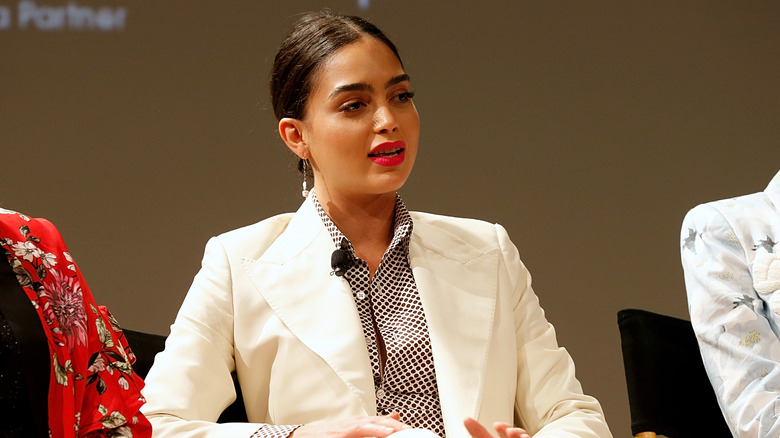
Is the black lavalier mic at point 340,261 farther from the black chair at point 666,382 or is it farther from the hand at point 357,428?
the black chair at point 666,382

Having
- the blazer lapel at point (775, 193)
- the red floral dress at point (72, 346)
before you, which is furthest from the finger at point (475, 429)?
the blazer lapel at point (775, 193)

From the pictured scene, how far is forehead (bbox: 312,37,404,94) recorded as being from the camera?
2.12 meters

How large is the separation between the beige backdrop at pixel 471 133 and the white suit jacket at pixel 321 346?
104 centimetres

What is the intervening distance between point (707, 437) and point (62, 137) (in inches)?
83.9

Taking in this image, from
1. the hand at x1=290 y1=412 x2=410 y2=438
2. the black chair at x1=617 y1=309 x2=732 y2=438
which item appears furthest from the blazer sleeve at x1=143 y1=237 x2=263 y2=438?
the black chair at x1=617 y1=309 x2=732 y2=438

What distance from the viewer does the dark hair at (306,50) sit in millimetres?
2182

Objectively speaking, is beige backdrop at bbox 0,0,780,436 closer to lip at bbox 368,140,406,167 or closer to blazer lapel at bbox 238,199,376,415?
blazer lapel at bbox 238,199,376,415

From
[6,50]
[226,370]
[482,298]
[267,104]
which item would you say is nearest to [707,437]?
[482,298]

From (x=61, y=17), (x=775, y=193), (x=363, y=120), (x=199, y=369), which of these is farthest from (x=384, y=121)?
(x=61, y=17)

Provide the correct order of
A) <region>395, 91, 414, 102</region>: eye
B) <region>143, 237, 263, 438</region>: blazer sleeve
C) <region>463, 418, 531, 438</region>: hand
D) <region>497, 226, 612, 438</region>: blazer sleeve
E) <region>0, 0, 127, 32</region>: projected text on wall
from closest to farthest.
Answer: <region>463, 418, 531, 438</region>: hand < <region>143, 237, 263, 438</region>: blazer sleeve < <region>497, 226, 612, 438</region>: blazer sleeve < <region>395, 91, 414, 102</region>: eye < <region>0, 0, 127, 32</region>: projected text on wall

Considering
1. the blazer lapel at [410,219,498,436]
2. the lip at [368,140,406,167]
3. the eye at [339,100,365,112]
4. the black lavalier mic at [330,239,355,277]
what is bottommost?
the blazer lapel at [410,219,498,436]

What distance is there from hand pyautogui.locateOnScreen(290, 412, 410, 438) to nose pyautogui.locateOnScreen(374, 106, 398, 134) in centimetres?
62

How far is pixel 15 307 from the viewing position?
1.45m

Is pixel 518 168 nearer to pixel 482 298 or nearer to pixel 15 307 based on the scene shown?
pixel 482 298
